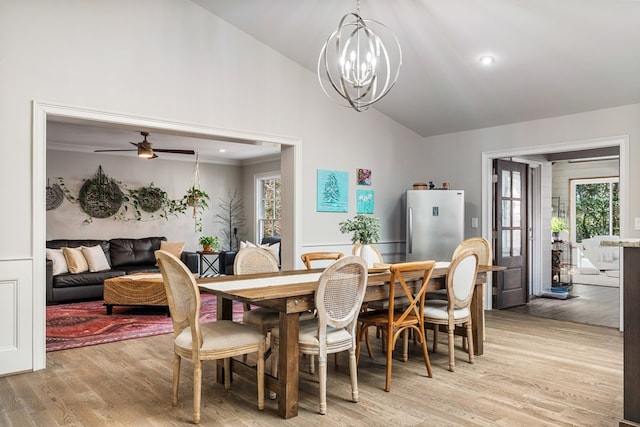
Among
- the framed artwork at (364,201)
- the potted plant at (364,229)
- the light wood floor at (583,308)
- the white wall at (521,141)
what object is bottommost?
the light wood floor at (583,308)

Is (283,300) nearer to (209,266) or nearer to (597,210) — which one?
(209,266)

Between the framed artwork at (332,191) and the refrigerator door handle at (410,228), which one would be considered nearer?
the framed artwork at (332,191)

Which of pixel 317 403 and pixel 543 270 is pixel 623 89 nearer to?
pixel 543 270

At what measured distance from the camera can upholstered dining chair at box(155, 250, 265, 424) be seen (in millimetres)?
2670

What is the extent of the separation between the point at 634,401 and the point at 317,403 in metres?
1.72

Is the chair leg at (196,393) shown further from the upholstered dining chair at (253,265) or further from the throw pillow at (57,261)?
the throw pillow at (57,261)

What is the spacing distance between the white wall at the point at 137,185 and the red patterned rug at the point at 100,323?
6.44 ft

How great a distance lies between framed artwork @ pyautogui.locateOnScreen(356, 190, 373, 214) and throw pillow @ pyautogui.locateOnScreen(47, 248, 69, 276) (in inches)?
168

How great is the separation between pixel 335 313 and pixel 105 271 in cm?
A: 533

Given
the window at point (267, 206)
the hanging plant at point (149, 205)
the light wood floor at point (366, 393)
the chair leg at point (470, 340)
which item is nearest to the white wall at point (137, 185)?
the hanging plant at point (149, 205)

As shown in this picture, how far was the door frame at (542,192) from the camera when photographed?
4.91 metres

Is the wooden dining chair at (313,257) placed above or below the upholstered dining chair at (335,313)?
above

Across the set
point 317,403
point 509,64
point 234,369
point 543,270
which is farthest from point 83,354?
point 543,270

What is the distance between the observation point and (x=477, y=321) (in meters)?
4.04
